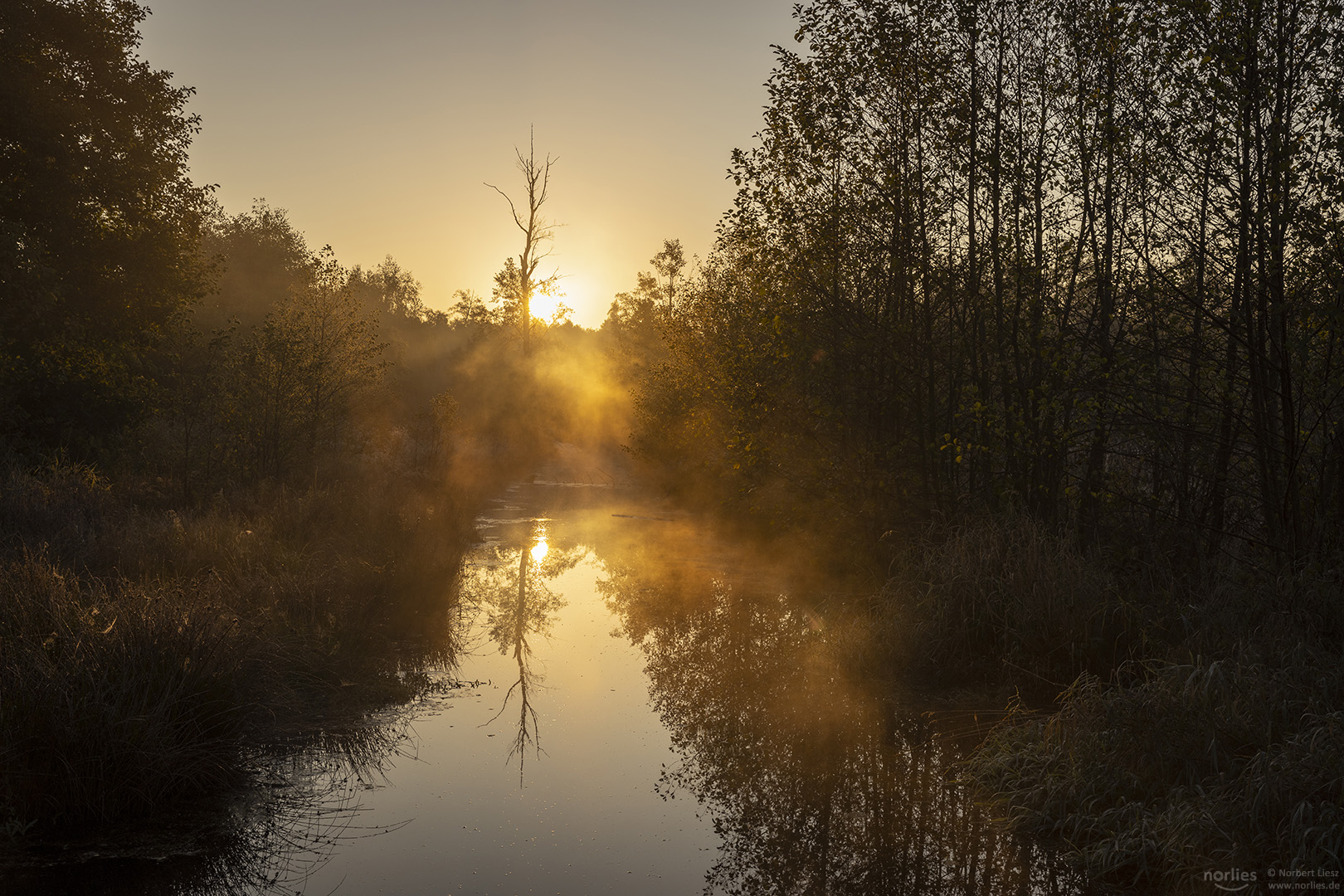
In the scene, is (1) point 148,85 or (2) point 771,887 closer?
(2) point 771,887

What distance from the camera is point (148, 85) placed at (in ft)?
66.1

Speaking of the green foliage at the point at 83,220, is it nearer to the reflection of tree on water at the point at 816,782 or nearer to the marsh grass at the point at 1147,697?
the reflection of tree on water at the point at 816,782

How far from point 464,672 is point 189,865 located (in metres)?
4.43

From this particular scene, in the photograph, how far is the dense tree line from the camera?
8.05m

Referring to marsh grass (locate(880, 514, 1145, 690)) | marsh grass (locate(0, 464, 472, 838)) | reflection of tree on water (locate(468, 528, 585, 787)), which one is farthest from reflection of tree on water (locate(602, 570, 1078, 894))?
marsh grass (locate(0, 464, 472, 838))

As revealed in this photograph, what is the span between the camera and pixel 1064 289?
11055 mm

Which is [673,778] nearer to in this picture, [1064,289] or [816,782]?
[816,782]

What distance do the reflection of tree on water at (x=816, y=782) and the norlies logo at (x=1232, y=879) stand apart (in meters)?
0.72

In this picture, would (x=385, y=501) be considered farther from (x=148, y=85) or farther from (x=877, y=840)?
(x=877, y=840)

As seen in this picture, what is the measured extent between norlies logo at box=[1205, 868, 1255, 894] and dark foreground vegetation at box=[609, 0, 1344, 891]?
0.06m

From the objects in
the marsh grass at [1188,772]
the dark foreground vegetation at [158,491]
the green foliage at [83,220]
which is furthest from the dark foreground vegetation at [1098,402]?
the green foliage at [83,220]

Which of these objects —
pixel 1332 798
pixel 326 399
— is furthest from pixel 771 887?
pixel 326 399

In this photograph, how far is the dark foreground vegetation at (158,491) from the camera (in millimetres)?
5699

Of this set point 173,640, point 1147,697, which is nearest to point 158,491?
point 173,640
